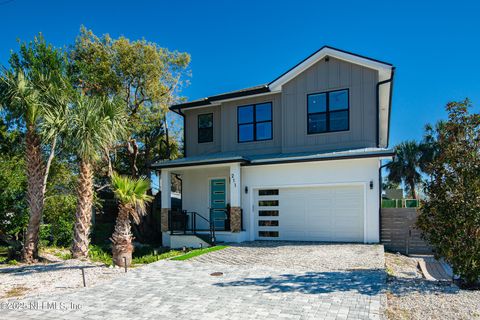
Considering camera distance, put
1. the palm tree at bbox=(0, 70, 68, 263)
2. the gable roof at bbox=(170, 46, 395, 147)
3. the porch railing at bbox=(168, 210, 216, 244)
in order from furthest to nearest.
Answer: the porch railing at bbox=(168, 210, 216, 244)
the gable roof at bbox=(170, 46, 395, 147)
the palm tree at bbox=(0, 70, 68, 263)

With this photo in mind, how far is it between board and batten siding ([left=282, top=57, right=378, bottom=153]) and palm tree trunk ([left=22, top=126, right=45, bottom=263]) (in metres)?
9.61

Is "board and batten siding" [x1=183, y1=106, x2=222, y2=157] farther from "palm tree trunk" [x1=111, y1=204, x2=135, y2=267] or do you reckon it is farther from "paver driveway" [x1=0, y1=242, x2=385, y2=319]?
"palm tree trunk" [x1=111, y1=204, x2=135, y2=267]

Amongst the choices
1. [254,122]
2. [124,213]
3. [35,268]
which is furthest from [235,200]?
[35,268]

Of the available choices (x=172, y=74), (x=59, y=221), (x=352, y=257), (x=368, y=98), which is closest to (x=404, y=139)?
(x=368, y=98)

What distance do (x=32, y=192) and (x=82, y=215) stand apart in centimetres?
163

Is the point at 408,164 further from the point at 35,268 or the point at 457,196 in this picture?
the point at 35,268

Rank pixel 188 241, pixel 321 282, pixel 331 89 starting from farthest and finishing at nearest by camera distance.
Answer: pixel 331 89 → pixel 188 241 → pixel 321 282

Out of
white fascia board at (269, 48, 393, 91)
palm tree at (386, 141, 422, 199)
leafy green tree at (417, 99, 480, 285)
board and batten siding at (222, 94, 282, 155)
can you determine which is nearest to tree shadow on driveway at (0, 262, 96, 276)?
leafy green tree at (417, 99, 480, 285)

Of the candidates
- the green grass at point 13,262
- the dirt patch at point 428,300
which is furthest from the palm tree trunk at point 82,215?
the dirt patch at point 428,300

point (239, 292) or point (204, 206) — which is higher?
point (204, 206)

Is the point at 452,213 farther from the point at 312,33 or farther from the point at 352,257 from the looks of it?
the point at 312,33

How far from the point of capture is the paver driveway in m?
6.00

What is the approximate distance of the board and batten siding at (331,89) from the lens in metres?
14.9

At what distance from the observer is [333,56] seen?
15398mm
